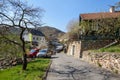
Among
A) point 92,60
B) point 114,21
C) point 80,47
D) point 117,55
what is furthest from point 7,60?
point 117,55

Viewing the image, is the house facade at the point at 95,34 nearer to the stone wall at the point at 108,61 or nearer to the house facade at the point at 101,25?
the house facade at the point at 101,25

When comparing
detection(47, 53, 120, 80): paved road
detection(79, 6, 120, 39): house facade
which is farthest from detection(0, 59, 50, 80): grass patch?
detection(79, 6, 120, 39): house facade

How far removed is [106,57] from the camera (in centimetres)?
2156

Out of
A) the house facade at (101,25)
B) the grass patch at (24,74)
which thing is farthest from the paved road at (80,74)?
the house facade at (101,25)

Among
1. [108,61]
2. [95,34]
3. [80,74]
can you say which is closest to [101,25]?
[95,34]

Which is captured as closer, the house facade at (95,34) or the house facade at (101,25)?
the house facade at (101,25)

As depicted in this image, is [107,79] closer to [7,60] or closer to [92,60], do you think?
[92,60]

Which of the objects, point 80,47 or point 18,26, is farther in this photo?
point 80,47

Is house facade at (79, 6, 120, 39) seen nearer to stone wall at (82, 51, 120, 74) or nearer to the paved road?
stone wall at (82, 51, 120, 74)

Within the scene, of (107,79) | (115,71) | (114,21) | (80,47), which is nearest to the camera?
(107,79)

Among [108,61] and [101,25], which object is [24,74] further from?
[101,25]

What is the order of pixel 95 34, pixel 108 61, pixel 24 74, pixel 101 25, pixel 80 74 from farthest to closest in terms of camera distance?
1. pixel 95 34
2. pixel 101 25
3. pixel 108 61
4. pixel 24 74
5. pixel 80 74

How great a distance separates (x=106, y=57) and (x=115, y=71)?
288cm

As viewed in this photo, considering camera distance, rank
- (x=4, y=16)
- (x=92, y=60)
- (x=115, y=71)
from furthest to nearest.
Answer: (x=92, y=60) → (x=4, y=16) → (x=115, y=71)
